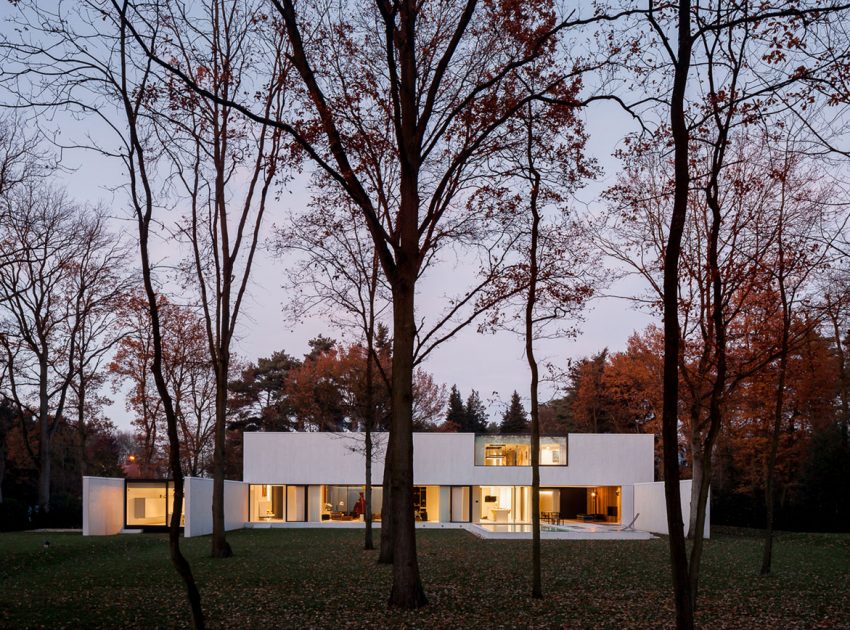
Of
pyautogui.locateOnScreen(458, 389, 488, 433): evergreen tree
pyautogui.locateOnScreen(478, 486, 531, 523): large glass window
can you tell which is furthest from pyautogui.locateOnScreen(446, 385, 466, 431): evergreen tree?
pyautogui.locateOnScreen(478, 486, 531, 523): large glass window

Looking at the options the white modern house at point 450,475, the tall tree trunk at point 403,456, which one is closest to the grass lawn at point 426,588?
the tall tree trunk at point 403,456

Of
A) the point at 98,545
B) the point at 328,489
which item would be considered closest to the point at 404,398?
the point at 98,545

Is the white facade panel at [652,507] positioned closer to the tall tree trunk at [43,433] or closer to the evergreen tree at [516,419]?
the tall tree trunk at [43,433]

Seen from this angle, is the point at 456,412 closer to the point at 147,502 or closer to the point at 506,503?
the point at 506,503

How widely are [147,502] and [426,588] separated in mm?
21402

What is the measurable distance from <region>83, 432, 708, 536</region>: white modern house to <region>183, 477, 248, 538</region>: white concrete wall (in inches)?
33.0

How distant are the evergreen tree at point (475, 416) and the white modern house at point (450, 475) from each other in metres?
23.0

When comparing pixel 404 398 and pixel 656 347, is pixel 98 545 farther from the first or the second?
pixel 656 347

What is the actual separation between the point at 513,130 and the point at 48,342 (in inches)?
941

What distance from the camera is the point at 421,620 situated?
9953 mm

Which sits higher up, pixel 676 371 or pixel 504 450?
pixel 676 371

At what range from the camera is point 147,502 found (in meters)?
31.4

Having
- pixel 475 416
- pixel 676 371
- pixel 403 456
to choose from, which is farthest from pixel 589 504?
pixel 676 371

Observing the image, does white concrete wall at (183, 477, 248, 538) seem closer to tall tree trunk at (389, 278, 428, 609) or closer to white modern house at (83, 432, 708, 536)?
white modern house at (83, 432, 708, 536)
